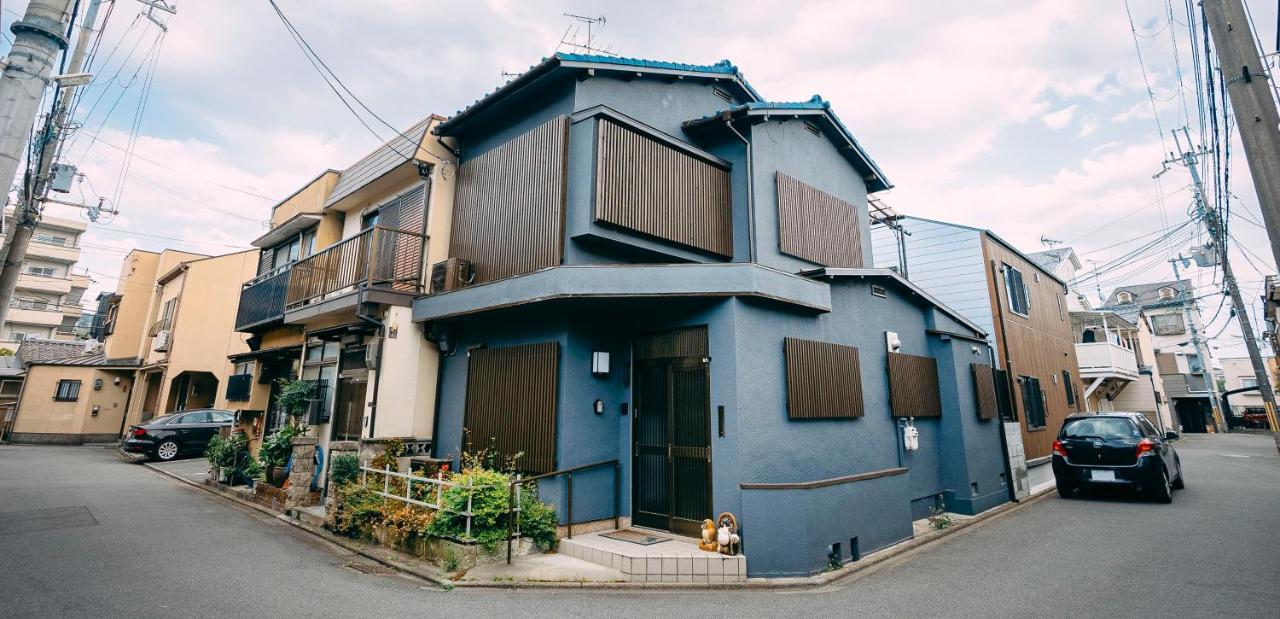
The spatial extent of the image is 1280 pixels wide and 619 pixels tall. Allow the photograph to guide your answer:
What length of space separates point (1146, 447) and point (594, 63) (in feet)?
38.1

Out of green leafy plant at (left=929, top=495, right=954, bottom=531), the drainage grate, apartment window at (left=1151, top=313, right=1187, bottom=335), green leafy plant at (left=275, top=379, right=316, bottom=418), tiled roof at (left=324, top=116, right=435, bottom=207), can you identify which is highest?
apartment window at (left=1151, top=313, right=1187, bottom=335)

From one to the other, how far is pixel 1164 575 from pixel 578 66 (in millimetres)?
9438

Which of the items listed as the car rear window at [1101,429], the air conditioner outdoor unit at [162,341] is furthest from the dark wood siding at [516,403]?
the air conditioner outdoor unit at [162,341]

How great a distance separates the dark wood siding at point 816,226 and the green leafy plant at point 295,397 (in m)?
9.44

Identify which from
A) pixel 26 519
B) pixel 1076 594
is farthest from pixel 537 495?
pixel 26 519

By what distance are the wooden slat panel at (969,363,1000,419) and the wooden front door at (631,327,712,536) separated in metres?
6.59

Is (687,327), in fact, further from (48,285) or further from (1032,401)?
(48,285)

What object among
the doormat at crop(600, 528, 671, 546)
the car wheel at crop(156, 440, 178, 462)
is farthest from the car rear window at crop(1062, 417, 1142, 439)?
the car wheel at crop(156, 440, 178, 462)

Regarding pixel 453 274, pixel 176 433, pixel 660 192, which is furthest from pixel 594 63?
pixel 176 433

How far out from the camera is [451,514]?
6109mm

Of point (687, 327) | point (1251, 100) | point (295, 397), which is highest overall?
point (1251, 100)

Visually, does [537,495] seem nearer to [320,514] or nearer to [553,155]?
[320,514]

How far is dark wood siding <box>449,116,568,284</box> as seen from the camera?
7488 millimetres

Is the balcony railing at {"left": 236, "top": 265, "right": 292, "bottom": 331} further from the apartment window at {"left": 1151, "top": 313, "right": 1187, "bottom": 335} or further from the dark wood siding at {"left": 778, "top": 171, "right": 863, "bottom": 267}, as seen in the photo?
the apartment window at {"left": 1151, "top": 313, "right": 1187, "bottom": 335}
